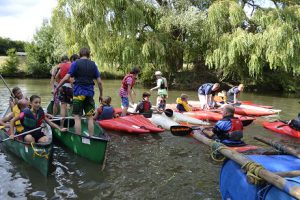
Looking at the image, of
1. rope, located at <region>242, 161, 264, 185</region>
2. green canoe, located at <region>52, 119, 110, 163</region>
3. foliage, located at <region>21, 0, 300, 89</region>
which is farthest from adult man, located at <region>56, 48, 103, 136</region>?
foliage, located at <region>21, 0, 300, 89</region>

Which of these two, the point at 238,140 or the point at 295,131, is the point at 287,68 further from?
the point at 238,140

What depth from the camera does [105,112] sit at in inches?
414

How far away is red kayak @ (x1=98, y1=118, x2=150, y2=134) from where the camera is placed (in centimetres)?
948

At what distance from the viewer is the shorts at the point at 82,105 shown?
7.12 m

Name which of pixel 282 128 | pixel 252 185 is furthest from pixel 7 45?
pixel 252 185

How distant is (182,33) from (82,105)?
51.8 ft

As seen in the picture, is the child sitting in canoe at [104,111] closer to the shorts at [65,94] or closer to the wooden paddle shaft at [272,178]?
the shorts at [65,94]

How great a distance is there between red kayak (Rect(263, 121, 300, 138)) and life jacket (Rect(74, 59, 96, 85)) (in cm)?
598

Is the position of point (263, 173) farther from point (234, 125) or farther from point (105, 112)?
point (105, 112)

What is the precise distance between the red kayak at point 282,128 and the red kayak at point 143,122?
3528 millimetres

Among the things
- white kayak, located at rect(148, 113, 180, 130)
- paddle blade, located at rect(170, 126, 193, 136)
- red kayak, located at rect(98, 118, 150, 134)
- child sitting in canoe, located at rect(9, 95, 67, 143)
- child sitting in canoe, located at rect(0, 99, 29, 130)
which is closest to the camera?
child sitting in canoe, located at rect(9, 95, 67, 143)

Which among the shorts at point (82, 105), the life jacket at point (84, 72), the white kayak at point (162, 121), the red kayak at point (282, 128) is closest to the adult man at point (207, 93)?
the red kayak at point (282, 128)

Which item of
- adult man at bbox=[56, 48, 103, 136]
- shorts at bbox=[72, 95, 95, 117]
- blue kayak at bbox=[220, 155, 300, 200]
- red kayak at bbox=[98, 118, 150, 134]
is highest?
adult man at bbox=[56, 48, 103, 136]

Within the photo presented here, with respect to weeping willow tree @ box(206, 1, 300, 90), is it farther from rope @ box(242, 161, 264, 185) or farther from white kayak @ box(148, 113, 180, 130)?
rope @ box(242, 161, 264, 185)
